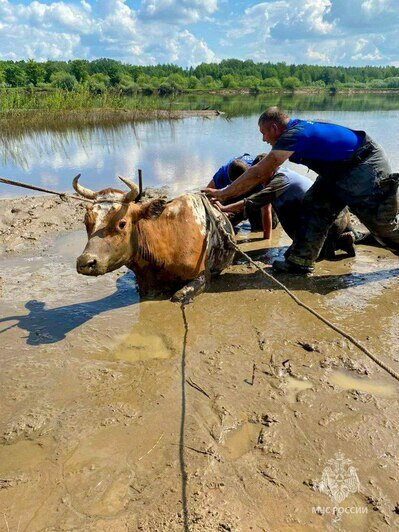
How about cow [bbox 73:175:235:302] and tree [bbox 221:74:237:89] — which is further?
tree [bbox 221:74:237:89]

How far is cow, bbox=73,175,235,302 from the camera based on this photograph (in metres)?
4.46

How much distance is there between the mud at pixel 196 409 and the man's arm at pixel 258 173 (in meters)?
1.22

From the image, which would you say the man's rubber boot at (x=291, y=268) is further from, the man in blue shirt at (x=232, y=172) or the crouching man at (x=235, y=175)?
the man in blue shirt at (x=232, y=172)

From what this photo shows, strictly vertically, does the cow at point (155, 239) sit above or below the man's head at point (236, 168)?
below

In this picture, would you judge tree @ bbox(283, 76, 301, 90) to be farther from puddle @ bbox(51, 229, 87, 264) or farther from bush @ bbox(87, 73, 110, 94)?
puddle @ bbox(51, 229, 87, 264)

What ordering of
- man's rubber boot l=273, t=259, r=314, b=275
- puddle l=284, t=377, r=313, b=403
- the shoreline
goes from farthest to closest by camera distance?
the shoreline < man's rubber boot l=273, t=259, r=314, b=275 < puddle l=284, t=377, r=313, b=403

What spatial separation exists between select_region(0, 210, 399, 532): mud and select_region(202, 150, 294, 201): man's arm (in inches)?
48.2

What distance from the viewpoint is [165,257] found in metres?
4.98

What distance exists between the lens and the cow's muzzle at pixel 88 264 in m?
4.22

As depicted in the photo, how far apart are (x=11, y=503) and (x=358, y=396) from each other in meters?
2.50

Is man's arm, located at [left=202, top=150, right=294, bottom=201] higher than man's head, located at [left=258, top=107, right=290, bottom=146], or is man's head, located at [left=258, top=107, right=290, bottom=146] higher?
man's head, located at [left=258, top=107, right=290, bottom=146]

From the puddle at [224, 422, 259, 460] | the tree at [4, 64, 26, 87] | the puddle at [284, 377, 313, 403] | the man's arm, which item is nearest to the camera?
the puddle at [224, 422, 259, 460]

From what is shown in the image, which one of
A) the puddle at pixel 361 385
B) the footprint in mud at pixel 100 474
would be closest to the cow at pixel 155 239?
the footprint in mud at pixel 100 474

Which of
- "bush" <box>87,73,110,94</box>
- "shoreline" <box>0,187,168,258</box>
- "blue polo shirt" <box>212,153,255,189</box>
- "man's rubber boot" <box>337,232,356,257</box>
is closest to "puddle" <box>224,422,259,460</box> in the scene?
"man's rubber boot" <box>337,232,356,257</box>
